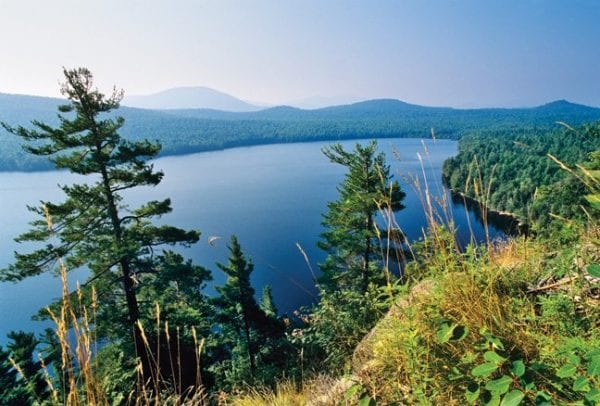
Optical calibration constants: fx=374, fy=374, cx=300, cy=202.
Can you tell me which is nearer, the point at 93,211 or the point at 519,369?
the point at 519,369

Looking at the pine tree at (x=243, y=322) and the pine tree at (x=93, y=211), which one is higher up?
the pine tree at (x=93, y=211)

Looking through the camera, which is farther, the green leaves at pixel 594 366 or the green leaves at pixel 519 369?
the green leaves at pixel 519 369

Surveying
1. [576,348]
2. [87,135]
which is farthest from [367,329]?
[87,135]

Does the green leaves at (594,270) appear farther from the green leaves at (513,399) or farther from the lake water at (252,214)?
the lake water at (252,214)

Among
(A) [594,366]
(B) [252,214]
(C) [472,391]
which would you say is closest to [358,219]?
(C) [472,391]

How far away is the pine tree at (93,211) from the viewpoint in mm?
10859

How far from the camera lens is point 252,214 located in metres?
58.7

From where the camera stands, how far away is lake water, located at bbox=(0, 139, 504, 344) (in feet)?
106

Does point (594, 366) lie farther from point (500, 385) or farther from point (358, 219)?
point (358, 219)

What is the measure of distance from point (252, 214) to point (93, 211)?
155 feet

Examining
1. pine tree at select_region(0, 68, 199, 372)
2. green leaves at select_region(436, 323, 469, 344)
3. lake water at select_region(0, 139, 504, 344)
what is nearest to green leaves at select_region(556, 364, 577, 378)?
green leaves at select_region(436, 323, 469, 344)

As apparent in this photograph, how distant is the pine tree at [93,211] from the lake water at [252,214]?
2.86 meters

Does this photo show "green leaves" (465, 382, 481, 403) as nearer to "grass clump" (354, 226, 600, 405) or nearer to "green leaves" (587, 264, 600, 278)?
"grass clump" (354, 226, 600, 405)

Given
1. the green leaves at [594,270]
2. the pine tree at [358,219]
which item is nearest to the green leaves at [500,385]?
the green leaves at [594,270]
